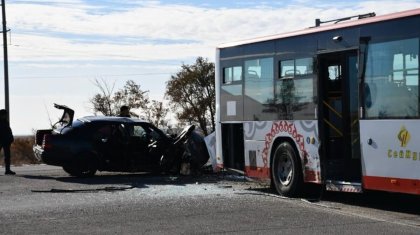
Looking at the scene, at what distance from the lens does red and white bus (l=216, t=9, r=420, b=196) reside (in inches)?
441

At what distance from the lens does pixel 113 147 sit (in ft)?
62.8

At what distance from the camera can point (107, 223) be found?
1078cm

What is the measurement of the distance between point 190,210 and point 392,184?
3.24m

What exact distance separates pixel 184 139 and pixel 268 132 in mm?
4965

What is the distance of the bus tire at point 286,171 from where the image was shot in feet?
45.2

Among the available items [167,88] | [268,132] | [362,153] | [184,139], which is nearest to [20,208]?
[268,132]

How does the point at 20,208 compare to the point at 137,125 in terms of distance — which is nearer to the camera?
the point at 20,208

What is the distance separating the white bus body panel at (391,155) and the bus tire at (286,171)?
1.93 m

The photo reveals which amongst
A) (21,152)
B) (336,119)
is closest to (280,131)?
(336,119)

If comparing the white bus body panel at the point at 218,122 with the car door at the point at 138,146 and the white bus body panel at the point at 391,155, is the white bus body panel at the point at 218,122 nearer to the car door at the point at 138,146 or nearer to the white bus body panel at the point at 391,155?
the car door at the point at 138,146

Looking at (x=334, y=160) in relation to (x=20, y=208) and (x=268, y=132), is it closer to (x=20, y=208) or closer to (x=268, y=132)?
(x=268, y=132)

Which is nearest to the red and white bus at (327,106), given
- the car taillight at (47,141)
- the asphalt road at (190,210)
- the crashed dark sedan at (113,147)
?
the asphalt road at (190,210)

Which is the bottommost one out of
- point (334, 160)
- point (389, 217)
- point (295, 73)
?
point (389, 217)

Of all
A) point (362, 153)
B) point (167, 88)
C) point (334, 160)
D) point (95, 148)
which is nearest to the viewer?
point (362, 153)
